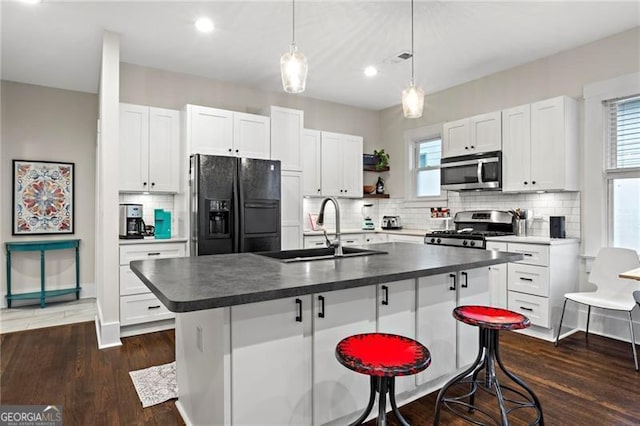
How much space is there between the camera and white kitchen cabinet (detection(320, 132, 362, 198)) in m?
5.39

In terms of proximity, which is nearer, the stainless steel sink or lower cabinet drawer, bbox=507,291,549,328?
the stainless steel sink

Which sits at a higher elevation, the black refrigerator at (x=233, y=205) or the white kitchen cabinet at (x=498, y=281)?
the black refrigerator at (x=233, y=205)

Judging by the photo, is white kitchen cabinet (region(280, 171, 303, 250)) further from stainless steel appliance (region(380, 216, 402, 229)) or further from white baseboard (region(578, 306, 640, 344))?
white baseboard (region(578, 306, 640, 344))

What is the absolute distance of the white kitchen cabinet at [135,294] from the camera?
366 cm

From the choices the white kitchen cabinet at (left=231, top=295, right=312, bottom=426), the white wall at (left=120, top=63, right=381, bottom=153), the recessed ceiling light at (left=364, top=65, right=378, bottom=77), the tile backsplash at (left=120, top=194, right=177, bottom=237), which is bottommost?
the white kitchen cabinet at (left=231, top=295, right=312, bottom=426)

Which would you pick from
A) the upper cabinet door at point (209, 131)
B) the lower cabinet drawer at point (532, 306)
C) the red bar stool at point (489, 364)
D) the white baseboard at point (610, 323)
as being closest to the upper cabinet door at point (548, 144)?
the lower cabinet drawer at point (532, 306)

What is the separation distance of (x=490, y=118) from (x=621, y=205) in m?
1.57

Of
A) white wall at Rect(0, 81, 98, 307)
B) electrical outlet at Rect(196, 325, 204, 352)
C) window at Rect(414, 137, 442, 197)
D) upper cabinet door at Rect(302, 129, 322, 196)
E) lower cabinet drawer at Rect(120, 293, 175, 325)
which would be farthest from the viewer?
window at Rect(414, 137, 442, 197)

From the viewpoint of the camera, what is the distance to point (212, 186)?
151 inches

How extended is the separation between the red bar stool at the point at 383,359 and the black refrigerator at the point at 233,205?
2.44 m

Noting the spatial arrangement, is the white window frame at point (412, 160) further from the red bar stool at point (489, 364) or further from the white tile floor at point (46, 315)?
the white tile floor at point (46, 315)

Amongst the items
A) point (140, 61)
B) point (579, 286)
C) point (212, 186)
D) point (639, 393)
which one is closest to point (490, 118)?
point (579, 286)

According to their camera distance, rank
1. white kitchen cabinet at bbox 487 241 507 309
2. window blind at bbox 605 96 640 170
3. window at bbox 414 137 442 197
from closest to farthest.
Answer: window blind at bbox 605 96 640 170
white kitchen cabinet at bbox 487 241 507 309
window at bbox 414 137 442 197

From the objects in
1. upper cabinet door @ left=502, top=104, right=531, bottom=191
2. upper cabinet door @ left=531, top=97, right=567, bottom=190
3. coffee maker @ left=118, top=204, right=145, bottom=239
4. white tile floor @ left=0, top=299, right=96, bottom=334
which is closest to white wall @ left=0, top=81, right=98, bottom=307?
white tile floor @ left=0, top=299, right=96, bottom=334
